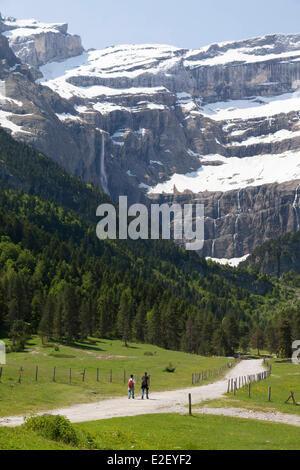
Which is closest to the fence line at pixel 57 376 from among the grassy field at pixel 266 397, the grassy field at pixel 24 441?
the grassy field at pixel 266 397

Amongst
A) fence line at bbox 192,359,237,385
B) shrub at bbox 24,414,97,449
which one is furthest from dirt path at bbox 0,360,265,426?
fence line at bbox 192,359,237,385

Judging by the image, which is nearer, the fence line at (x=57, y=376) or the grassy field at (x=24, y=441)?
the grassy field at (x=24, y=441)

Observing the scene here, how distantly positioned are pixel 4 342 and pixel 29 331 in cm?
1762

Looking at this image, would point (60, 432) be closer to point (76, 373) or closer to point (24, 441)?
point (24, 441)

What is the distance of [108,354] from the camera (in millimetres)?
106750

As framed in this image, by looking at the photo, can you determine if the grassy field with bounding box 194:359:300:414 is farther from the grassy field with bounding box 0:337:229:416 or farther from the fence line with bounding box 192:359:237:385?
the grassy field with bounding box 0:337:229:416

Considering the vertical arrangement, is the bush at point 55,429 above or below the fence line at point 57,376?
above

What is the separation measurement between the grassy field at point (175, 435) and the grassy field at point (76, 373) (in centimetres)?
1134

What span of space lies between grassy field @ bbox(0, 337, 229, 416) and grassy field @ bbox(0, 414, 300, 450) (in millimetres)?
11339

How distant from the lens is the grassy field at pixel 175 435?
26297 mm

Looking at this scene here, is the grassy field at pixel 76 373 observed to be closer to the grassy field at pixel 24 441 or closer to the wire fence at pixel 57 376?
the wire fence at pixel 57 376

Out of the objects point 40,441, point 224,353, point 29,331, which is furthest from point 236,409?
point 224,353

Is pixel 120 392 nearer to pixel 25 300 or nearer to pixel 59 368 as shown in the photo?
pixel 59 368

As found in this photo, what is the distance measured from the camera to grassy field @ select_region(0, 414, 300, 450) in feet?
86.3
